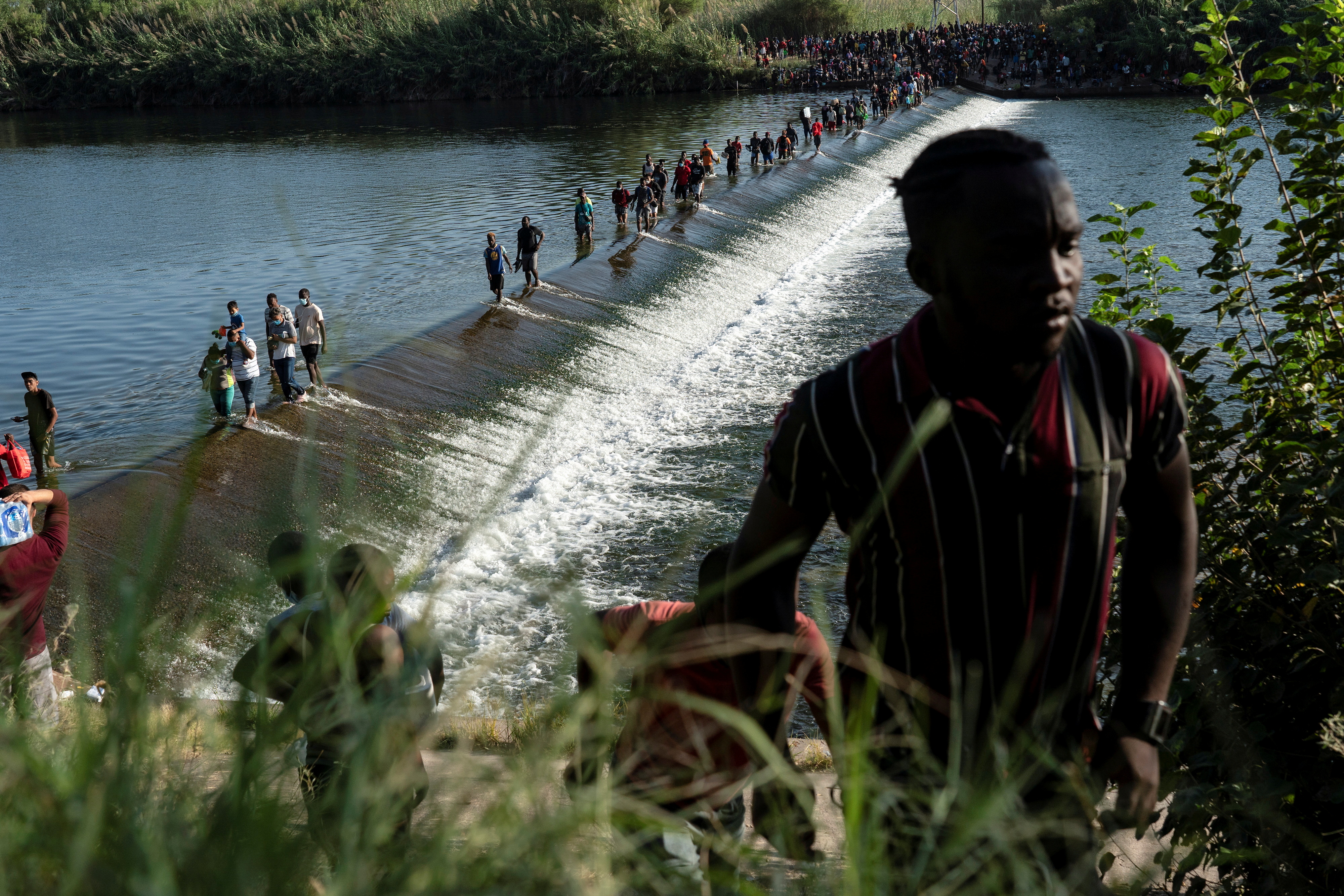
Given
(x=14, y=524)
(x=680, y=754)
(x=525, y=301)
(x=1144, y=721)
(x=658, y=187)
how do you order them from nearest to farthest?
(x=680, y=754), (x=1144, y=721), (x=14, y=524), (x=525, y=301), (x=658, y=187)

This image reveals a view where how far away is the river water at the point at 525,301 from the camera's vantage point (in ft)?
25.9

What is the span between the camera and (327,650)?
1.10 metres

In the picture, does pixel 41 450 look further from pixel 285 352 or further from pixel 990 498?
pixel 990 498

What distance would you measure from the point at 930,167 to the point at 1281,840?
2215mm

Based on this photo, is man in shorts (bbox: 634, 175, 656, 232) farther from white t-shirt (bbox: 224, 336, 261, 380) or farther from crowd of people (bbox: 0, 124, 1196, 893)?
crowd of people (bbox: 0, 124, 1196, 893)

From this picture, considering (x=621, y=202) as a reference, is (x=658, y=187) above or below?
above

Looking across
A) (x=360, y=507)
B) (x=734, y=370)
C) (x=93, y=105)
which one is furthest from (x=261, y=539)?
(x=93, y=105)

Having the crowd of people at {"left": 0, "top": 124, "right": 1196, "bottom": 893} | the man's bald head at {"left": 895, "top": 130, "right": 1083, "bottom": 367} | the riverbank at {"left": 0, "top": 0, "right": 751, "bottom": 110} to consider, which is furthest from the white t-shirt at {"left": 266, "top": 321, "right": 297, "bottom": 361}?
the riverbank at {"left": 0, "top": 0, "right": 751, "bottom": 110}

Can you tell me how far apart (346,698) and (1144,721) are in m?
1.37

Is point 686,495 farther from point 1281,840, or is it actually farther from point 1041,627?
point 1041,627

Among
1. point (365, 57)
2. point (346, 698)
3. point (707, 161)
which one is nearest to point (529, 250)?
point (707, 161)

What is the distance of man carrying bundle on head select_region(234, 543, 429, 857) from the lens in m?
0.97

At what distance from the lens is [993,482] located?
170 centimetres

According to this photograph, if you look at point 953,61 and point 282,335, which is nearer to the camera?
point 282,335
